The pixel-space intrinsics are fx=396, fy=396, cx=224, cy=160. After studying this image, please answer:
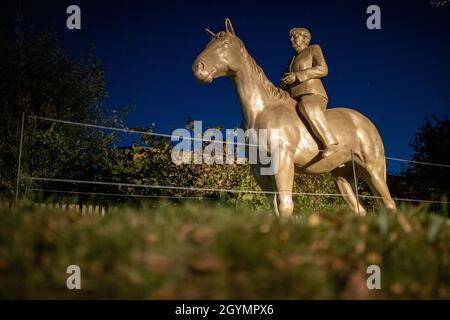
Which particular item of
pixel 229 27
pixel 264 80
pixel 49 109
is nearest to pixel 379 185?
pixel 264 80

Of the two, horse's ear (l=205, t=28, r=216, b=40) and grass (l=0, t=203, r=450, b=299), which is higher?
horse's ear (l=205, t=28, r=216, b=40)

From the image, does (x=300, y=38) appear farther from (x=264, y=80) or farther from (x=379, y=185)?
(x=379, y=185)

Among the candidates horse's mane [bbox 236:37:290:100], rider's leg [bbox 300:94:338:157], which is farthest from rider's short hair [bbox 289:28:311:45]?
rider's leg [bbox 300:94:338:157]

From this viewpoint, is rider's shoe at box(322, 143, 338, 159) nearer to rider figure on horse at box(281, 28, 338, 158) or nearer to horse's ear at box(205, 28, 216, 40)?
rider figure on horse at box(281, 28, 338, 158)

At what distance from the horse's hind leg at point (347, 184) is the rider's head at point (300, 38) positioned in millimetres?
1826

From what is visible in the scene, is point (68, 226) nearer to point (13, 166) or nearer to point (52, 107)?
point (13, 166)

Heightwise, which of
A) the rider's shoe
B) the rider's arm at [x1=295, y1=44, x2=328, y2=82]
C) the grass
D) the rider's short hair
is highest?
the rider's short hair

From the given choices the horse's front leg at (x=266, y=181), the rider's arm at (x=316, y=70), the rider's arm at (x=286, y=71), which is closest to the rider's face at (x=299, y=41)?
the rider's arm at (x=286, y=71)

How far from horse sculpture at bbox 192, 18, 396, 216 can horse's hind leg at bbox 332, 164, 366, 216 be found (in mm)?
319

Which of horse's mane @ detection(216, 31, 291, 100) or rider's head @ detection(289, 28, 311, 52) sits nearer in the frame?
horse's mane @ detection(216, 31, 291, 100)

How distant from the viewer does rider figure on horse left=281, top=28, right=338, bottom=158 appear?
4.80m

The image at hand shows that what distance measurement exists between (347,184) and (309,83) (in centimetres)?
166

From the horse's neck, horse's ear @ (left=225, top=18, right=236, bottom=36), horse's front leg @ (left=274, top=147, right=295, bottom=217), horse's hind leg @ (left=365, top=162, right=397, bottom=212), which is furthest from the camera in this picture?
horse's hind leg @ (left=365, top=162, right=397, bottom=212)
